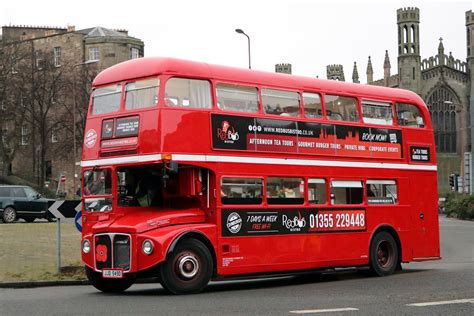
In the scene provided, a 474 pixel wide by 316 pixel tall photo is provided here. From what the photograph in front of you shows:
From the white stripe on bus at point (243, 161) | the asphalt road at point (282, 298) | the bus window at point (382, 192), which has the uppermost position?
the white stripe on bus at point (243, 161)

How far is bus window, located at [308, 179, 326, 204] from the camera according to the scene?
17.7 m

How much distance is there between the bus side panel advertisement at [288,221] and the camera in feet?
52.6

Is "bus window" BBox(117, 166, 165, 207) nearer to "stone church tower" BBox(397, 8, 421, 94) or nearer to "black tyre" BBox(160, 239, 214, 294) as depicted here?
"black tyre" BBox(160, 239, 214, 294)

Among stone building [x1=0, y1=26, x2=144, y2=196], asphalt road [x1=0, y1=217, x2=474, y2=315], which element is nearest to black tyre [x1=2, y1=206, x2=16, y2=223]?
asphalt road [x1=0, y1=217, x2=474, y2=315]

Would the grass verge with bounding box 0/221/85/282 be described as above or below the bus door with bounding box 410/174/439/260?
below

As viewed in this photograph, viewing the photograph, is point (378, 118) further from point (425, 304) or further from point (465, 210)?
point (465, 210)

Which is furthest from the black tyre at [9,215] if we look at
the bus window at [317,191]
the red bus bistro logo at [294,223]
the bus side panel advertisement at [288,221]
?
the red bus bistro logo at [294,223]

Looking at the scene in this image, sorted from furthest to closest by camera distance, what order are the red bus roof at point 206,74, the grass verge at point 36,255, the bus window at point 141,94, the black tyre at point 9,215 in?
the black tyre at point 9,215 < the grass verge at point 36,255 < the red bus roof at point 206,74 < the bus window at point 141,94

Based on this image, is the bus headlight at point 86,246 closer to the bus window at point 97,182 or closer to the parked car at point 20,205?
the bus window at point 97,182

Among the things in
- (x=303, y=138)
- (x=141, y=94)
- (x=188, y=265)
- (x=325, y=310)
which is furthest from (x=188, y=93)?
(x=325, y=310)

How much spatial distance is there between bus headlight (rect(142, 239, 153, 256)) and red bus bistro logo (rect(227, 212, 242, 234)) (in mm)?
1836

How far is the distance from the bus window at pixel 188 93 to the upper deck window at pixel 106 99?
1135 mm

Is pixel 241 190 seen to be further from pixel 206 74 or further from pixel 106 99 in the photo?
pixel 106 99

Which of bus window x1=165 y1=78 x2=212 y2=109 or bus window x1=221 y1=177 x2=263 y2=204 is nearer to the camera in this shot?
bus window x1=165 y1=78 x2=212 y2=109
